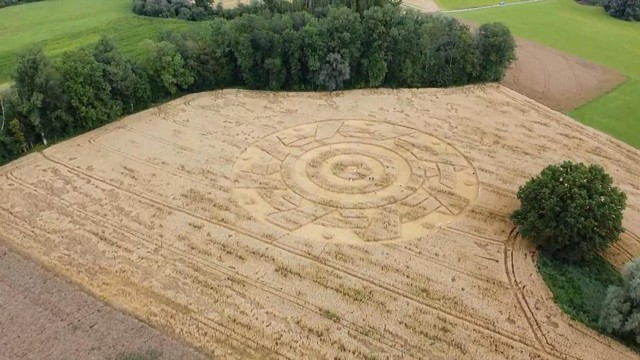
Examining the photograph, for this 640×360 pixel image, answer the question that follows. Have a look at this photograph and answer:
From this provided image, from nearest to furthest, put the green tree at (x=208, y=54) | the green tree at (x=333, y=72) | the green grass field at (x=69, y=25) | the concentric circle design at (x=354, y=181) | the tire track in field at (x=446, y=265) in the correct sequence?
the tire track in field at (x=446, y=265) < the concentric circle design at (x=354, y=181) < the green tree at (x=208, y=54) < the green tree at (x=333, y=72) < the green grass field at (x=69, y=25)

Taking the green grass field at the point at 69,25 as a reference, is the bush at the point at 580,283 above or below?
below

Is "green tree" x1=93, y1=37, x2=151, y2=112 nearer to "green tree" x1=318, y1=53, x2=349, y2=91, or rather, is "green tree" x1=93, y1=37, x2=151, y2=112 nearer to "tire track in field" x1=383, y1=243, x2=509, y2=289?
"green tree" x1=318, y1=53, x2=349, y2=91

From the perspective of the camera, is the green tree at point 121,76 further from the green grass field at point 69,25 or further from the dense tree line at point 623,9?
the dense tree line at point 623,9

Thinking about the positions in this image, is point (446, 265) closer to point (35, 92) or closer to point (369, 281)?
point (369, 281)

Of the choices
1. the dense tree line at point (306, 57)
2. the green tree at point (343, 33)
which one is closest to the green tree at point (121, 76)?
the dense tree line at point (306, 57)

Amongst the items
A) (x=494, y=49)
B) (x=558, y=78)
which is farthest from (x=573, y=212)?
(x=558, y=78)

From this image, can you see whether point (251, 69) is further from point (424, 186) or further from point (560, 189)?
point (560, 189)

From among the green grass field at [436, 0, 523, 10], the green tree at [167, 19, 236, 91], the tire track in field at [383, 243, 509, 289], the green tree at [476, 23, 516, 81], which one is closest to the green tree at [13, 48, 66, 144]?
the green tree at [167, 19, 236, 91]
